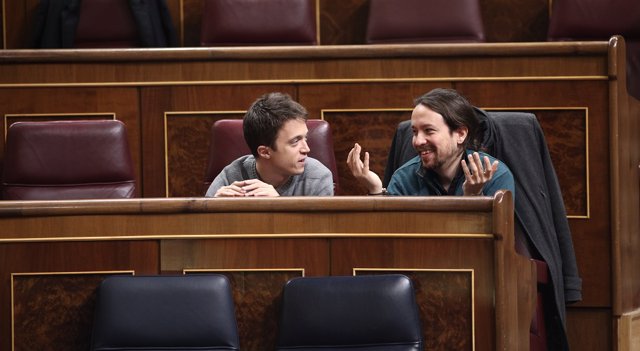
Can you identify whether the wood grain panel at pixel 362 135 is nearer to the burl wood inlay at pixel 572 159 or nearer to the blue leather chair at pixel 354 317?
the burl wood inlay at pixel 572 159

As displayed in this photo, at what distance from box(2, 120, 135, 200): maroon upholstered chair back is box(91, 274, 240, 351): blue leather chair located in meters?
0.39

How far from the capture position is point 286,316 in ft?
3.19

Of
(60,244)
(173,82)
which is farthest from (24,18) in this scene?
(60,244)

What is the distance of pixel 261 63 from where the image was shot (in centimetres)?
149

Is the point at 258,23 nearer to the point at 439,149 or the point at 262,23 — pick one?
the point at 262,23

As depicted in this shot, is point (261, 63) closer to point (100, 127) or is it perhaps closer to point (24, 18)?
point (100, 127)

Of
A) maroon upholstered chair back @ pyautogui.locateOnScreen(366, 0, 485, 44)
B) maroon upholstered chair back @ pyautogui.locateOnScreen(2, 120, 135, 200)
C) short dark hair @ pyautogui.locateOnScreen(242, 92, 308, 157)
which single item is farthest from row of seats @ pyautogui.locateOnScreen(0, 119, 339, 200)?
maroon upholstered chair back @ pyautogui.locateOnScreen(366, 0, 485, 44)

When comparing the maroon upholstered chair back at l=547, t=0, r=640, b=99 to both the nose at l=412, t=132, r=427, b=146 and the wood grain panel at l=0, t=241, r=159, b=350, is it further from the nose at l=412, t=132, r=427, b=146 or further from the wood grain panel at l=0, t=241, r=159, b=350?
the wood grain panel at l=0, t=241, r=159, b=350

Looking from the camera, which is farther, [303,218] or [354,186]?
[354,186]

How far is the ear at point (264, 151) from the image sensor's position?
4.03ft

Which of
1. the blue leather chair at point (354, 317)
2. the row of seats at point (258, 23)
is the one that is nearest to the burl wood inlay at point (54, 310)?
the blue leather chair at point (354, 317)

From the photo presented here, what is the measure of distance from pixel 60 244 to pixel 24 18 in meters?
1.06

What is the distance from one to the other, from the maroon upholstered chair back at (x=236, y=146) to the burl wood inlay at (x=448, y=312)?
0.35 m

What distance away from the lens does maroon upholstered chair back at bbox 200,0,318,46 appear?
179 cm
